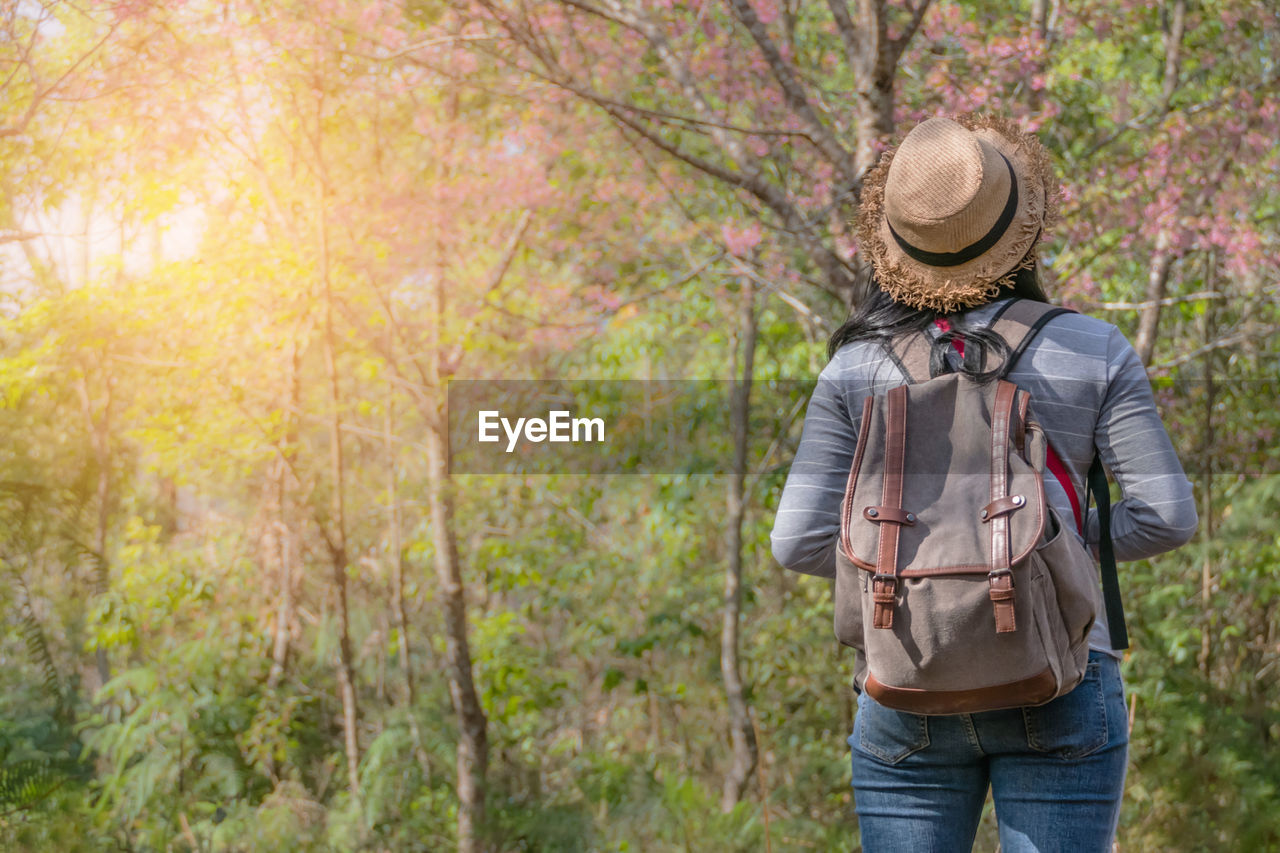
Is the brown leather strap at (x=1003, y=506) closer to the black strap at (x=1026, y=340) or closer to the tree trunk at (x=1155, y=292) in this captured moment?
the black strap at (x=1026, y=340)

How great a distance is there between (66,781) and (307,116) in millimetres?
2459

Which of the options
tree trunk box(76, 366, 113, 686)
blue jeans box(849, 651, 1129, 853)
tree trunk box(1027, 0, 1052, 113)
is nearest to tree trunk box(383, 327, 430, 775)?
tree trunk box(76, 366, 113, 686)

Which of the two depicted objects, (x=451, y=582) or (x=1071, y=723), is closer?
(x=1071, y=723)

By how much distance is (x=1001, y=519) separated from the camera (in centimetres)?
92

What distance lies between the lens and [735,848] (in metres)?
3.13

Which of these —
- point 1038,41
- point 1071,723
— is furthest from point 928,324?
point 1038,41

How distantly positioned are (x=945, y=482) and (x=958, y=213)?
29cm

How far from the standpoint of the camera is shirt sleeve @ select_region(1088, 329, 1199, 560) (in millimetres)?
991

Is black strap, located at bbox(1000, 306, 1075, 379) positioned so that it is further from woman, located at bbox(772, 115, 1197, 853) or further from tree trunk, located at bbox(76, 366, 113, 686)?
tree trunk, located at bbox(76, 366, 113, 686)

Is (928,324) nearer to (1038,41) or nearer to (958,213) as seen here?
(958,213)

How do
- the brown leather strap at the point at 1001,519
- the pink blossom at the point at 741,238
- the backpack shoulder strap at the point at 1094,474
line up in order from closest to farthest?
1. the brown leather strap at the point at 1001,519
2. the backpack shoulder strap at the point at 1094,474
3. the pink blossom at the point at 741,238

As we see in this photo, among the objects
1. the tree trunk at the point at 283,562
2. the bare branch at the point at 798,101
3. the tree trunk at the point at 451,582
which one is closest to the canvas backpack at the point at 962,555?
the bare branch at the point at 798,101

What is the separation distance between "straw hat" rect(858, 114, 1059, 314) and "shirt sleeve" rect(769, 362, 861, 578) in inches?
5.4

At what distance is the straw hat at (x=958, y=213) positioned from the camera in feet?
3.44
